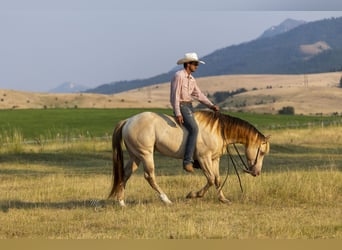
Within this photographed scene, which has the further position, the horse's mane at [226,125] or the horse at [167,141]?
the horse's mane at [226,125]

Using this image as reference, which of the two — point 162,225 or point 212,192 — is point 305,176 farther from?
point 162,225

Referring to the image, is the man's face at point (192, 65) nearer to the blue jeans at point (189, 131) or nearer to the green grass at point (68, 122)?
the blue jeans at point (189, 131)

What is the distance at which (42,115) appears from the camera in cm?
4922

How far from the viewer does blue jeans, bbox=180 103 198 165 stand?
1072 cm

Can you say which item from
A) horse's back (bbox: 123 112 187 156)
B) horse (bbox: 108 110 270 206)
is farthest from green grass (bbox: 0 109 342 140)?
horse's back (bbox: 123 112 187 156)

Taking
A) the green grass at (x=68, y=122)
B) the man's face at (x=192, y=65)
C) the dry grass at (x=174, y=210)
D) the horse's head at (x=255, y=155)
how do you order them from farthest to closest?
the green grass at (x=68, y=122) → the horse's head at (x=255, y=155) → the man's face at (x=192, y=65) → the dry grass at (x=174, y=210)

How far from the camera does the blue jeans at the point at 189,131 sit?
10.7 m

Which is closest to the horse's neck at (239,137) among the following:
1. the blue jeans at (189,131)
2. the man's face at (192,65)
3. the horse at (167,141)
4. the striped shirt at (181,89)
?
the horse at (167,141)

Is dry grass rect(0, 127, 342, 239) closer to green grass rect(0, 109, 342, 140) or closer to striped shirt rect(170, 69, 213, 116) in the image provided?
striped shirt rect(170, 69, 213, 116)

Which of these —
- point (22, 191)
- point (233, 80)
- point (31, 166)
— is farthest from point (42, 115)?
point (233, 80)

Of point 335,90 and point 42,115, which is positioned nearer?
point 42,115

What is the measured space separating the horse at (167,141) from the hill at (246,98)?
58339 mm

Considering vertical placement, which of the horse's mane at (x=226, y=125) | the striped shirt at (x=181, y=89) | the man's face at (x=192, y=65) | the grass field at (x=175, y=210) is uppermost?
the man's face at (x=192, y=65)

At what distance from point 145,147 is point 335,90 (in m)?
115
